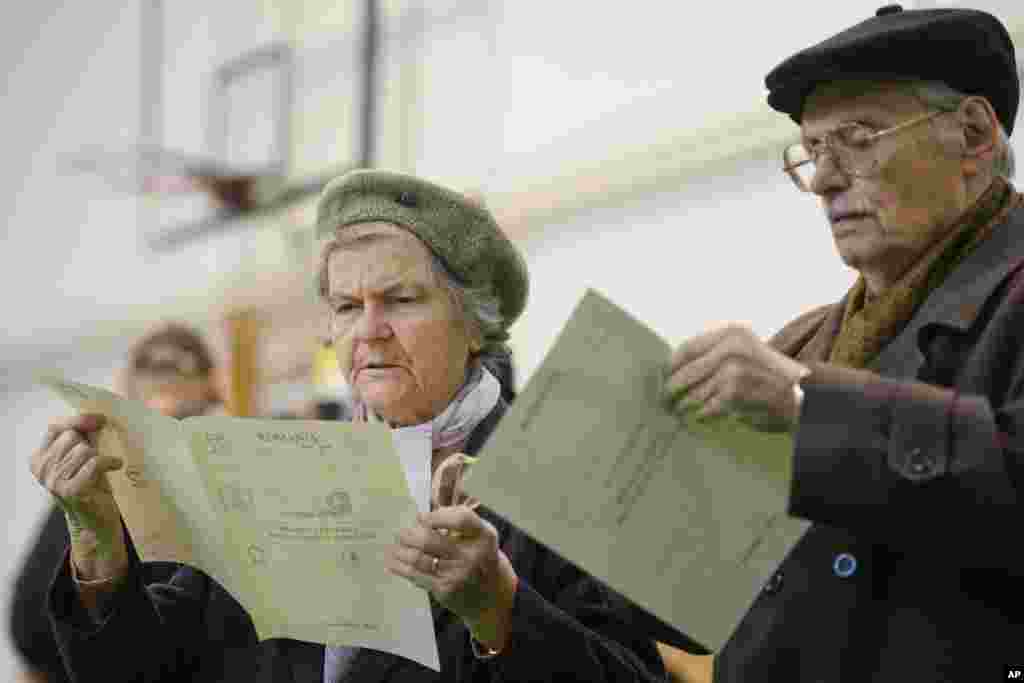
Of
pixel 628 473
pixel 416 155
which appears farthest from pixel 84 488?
pixel 416 155

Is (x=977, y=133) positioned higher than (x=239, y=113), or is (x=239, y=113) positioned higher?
(x=239, y=113)

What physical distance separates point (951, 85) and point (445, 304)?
80 cm

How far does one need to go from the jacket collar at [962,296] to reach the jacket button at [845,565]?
0.72 ft

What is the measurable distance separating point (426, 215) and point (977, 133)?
31.8 inches

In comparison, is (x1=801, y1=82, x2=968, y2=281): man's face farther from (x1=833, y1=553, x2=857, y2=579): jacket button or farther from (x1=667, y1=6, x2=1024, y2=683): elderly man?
(x1=833, y1=553, x2=857, y2=579): jacket button

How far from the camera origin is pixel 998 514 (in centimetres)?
146

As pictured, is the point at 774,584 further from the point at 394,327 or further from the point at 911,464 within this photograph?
the point at 394,327

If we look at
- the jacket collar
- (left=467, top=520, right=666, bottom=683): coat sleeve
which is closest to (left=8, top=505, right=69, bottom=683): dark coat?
(left=467, top=520, right=666, bottom=683): coat sleeve

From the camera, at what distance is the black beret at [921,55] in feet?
5.80

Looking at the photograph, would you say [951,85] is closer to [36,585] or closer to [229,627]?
[229,627]

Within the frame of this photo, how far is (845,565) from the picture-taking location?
1.68 m

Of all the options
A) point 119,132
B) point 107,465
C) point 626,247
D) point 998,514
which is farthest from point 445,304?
point 119,132

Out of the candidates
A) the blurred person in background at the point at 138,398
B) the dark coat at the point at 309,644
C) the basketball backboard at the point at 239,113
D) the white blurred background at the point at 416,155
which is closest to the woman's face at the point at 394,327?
the dark coat at the point at 309,644

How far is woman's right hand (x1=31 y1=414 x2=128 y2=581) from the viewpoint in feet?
6.63
